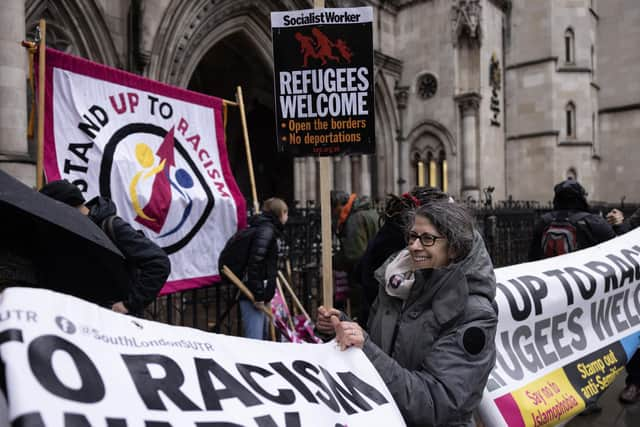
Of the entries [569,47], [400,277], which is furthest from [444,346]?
[569,47]

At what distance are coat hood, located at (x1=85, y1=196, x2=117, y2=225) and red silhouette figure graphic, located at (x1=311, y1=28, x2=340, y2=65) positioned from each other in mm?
1703

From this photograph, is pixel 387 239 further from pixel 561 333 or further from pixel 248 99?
pixel 248 99

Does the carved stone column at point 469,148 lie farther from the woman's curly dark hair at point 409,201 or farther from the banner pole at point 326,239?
the banner pole at point 326,239

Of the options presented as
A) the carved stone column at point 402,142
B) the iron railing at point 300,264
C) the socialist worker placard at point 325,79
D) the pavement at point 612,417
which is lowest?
the pavement at point 612,417

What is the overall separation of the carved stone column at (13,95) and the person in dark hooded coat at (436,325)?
19.1ft

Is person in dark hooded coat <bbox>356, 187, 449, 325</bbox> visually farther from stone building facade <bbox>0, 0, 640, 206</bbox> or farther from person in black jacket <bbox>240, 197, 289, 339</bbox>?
stone building facade <bbox>0, 0, 640, 206</bbox>

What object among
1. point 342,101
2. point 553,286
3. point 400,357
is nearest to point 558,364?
point 553,286

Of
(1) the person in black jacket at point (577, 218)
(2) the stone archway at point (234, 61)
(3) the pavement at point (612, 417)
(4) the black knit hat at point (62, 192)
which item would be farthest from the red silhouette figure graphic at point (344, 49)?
(2) the stone archway at point (234, 61)

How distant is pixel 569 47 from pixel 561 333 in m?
23.9

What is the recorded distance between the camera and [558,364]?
124 inches

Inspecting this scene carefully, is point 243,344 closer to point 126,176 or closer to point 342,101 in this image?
point 342,101

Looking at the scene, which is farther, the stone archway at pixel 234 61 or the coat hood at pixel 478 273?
the stone archway at pixel 234 61

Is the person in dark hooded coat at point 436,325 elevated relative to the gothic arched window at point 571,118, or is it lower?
lower

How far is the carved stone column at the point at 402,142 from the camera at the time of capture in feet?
65.7
